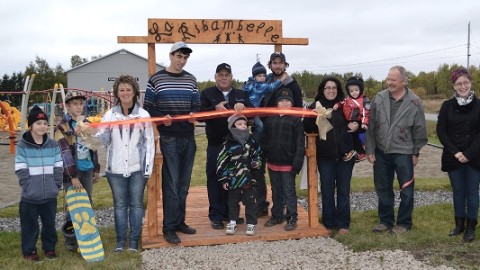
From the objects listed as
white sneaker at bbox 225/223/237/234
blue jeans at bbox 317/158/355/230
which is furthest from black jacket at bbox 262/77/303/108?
white sneaker at bbox 225/223/237/234

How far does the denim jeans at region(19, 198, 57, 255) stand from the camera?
4727 millimetres

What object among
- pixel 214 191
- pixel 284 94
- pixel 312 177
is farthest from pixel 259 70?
pixel 214 191

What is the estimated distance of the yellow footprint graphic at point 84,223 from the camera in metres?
5.07

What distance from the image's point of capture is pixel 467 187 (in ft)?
17.3

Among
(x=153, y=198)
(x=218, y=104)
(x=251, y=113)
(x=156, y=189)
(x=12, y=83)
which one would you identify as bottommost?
(x=153, y=198)

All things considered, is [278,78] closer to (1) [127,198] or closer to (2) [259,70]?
(2) [259,70]

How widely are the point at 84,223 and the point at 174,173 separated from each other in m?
1.19

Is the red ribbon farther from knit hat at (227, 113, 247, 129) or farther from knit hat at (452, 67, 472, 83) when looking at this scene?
knit hat at (452, 67, 472, 83)

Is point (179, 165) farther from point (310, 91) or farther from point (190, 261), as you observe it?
point (310, 91)

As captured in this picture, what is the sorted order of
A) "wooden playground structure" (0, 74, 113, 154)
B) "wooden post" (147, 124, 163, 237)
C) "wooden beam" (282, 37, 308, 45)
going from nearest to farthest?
"wooden post" (147, 124, 163, 237) < "wooden beam" (282, 37, 308, 45) < "wooden playground structure" (0, 74, 113, 154)

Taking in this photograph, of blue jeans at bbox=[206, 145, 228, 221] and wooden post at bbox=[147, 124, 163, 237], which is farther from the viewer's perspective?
blue jeans at bbox=[206, 145, 228, 221]

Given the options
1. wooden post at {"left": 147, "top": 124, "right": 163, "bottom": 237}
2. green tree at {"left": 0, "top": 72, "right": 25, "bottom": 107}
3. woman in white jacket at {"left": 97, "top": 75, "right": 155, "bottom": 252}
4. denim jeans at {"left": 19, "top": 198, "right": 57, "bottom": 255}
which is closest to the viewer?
denim jeans at {"left": 19, "top": 198, "right": 57, "bottom": 255}

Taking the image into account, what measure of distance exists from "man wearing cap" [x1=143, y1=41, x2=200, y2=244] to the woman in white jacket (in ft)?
0.65

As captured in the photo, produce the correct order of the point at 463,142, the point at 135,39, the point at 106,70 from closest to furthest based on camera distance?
the point at 463,142 < the point at 135,39 < the point at 106,70
